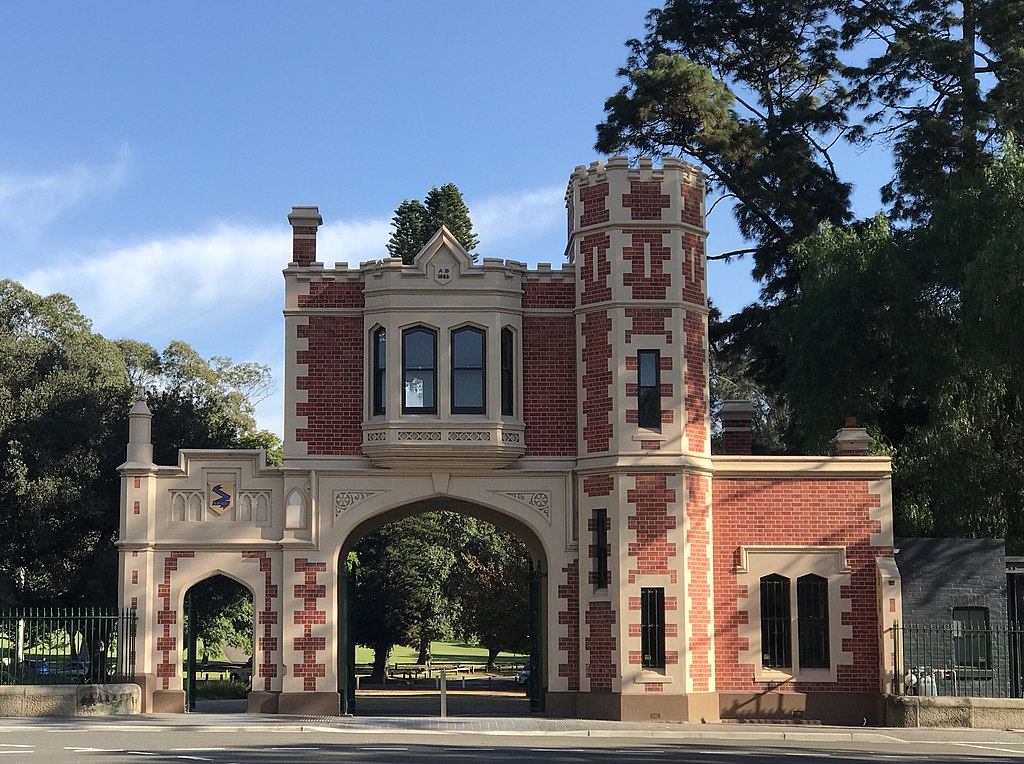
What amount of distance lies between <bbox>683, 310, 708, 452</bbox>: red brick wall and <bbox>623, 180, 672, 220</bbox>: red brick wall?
2.12 m

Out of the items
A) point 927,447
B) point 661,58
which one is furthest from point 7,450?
point 927,447

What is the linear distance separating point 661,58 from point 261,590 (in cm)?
2483

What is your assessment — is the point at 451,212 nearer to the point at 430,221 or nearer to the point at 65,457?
the point at 430,221

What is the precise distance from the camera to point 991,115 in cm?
4162

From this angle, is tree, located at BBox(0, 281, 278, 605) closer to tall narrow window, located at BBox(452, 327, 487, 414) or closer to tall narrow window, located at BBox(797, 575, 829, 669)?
tall narrow window, located at BBox(452, 327, 487, 414)

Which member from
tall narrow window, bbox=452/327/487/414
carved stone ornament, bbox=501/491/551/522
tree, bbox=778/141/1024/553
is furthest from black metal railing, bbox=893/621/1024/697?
tall narrow window, bbox=452/327/487/414

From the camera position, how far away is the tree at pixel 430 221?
63.8 m

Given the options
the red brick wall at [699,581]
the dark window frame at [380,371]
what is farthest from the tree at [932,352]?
the dark window frame at [380,371]

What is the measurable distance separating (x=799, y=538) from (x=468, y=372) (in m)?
7.48

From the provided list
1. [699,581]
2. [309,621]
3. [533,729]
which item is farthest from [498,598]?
[533,729]

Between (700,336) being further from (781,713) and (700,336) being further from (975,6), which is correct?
(975,6)

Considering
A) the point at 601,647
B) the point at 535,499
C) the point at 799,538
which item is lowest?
the point at 601,647

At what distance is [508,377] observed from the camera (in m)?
28.5

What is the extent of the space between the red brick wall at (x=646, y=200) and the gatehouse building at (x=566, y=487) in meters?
0.04
